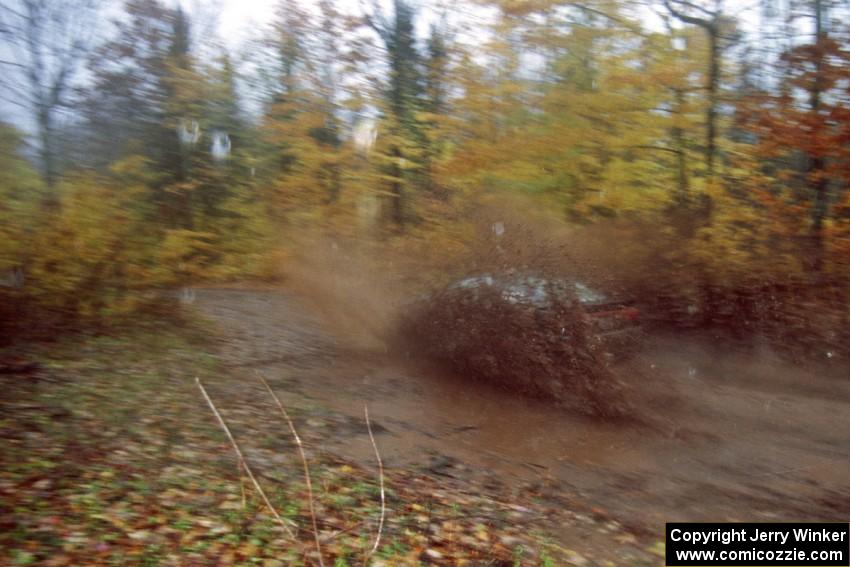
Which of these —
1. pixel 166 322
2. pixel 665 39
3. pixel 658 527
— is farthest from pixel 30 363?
pixel 665 39

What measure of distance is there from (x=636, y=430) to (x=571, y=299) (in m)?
Result: 2.36

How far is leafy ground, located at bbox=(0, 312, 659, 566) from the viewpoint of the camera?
4727mm

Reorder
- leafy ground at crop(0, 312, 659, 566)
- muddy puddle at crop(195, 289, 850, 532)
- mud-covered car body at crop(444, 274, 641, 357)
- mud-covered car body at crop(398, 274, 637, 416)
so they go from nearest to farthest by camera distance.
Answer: leafy ground at crop(0, 312, 659, 566) < muddy puddle at crop(195, 289, 850, 532) < mud-covered car body at crop(398, 274, 637, 416) < mud-covered car body at crop(444, 274, 641, 357)

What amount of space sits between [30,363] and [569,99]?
9913mm

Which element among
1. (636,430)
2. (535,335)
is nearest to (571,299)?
(535,335)

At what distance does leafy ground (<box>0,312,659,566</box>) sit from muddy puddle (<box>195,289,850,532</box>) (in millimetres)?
725

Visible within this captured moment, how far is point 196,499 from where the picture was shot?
545cm

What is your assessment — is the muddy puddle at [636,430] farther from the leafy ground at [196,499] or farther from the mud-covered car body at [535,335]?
the leafy ground at [196,499]

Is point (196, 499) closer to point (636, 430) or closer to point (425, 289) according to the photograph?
point (636, 430)

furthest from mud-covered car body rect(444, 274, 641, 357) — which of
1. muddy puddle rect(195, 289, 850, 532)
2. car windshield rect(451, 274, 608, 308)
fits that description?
muddy puddle rect(195, 289, 850, 532)

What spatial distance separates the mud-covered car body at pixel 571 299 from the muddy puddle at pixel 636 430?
1.67 feet

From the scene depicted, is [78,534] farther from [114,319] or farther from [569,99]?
[569,99]

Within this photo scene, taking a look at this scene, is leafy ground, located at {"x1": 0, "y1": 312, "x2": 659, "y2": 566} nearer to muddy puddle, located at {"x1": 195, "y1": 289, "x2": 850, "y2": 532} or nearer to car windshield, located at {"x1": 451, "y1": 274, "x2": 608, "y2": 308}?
muddy puddle, located at {"x1": 195, "y1": 289, "x2": 850, "y2": 532}

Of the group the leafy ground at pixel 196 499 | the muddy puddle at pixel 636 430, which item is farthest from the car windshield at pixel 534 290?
the leafy ground at pixel 196 499
